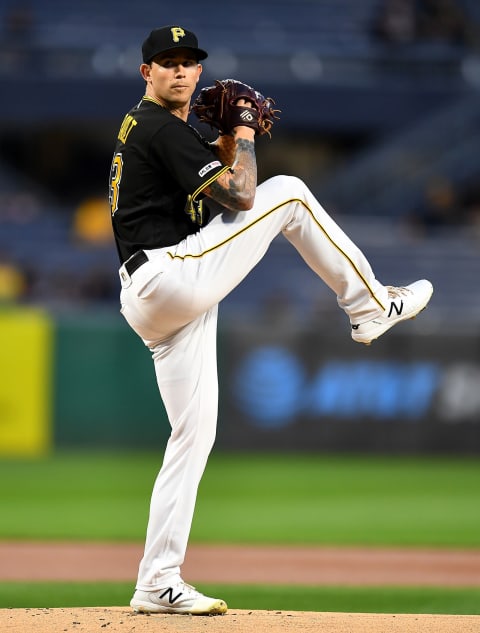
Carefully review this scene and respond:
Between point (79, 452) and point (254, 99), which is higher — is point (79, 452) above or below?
below

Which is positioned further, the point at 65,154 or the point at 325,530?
the point at 65,154

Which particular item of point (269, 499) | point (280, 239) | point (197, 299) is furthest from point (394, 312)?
point (280, 239)

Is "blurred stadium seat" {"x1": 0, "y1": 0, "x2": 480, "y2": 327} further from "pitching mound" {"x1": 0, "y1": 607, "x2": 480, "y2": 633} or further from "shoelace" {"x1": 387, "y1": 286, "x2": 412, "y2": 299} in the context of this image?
"pitching mound" {"x1": 0, "y1": 607, "x2": 480, "y2": 633}

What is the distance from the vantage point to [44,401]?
12820 mm

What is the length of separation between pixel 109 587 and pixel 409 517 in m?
3.71

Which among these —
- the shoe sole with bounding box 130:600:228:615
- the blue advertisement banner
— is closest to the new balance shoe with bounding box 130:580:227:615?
the shoe sole with bounding box 130:600:228:615

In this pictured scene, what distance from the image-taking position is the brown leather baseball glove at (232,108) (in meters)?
4.46

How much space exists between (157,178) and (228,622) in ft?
5.19

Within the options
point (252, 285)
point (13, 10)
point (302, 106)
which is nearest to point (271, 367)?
point (252, 285)

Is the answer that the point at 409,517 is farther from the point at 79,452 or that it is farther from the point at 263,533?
the point at 79,452

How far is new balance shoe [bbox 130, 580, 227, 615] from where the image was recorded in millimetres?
4488

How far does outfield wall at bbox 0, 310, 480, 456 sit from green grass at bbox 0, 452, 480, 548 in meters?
0.24

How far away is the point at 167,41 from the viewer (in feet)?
14.1

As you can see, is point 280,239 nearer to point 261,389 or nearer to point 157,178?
point 261,389
